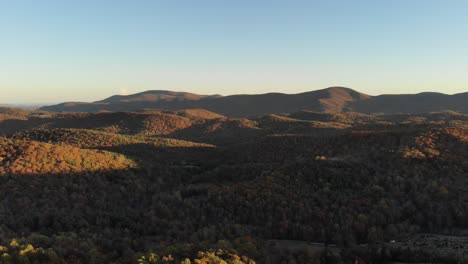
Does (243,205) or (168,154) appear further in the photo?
(168,154)

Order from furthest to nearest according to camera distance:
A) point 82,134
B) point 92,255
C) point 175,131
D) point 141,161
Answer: point 175,131, point 82,134, point 141,161, point 92,255

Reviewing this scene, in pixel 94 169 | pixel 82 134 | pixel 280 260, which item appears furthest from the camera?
pixel 82 134

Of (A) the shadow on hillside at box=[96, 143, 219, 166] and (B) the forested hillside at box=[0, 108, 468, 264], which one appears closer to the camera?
(B) the forested hillside at box=[0, 108, 468, 264]

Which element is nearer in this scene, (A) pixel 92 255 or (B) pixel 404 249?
(A) pixel 92 255

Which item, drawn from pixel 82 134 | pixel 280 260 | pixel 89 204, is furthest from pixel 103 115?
pixel 280 260

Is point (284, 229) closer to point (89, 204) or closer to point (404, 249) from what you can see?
point (404, 249)

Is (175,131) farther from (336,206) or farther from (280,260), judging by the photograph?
(280,260)

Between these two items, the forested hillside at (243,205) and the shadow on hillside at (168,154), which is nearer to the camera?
the forested hillside at (243,205)
